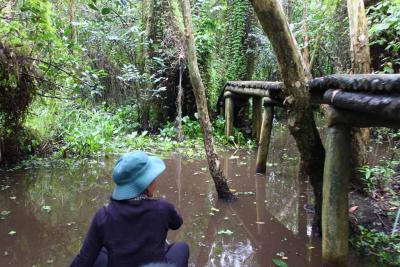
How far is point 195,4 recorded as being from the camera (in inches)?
473

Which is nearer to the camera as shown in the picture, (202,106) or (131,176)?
(131,176)

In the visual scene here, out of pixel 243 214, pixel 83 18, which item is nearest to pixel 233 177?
pixel 243 214

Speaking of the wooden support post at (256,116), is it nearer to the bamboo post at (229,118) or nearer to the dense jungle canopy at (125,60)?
the bamboo post at (229,118)

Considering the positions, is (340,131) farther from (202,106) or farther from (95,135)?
(95,135)

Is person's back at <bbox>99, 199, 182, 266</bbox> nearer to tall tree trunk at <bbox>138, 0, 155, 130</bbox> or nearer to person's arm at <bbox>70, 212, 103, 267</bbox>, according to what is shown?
person's arm at <bbox>70, 212, 103, 267</bbox>

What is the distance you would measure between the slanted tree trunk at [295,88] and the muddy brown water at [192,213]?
0.75 meters

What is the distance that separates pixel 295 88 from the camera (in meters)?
4.62

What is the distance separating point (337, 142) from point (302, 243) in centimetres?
137

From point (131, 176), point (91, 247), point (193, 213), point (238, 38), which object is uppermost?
point (238, 38)

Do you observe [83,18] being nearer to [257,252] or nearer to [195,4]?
[195,4]

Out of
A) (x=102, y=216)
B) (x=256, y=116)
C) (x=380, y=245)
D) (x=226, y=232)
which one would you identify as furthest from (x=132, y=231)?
(x=256, y=116)

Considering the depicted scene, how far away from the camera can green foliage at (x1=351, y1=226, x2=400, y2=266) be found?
4.23 m

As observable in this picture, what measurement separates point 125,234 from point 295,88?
2748 mm

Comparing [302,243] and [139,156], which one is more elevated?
[139,156]
